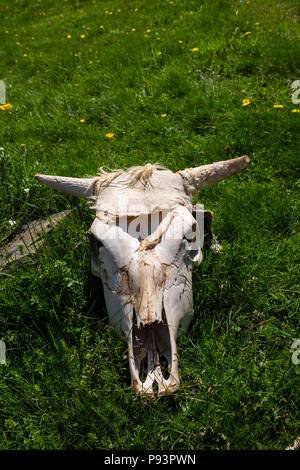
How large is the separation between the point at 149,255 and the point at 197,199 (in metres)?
1.87

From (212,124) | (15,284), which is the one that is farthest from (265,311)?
(212,124)

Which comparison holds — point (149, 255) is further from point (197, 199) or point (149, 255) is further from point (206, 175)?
point (197, 199)

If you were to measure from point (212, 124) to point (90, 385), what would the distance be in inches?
168

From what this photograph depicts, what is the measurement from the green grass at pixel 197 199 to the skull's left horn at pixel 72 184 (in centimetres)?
51

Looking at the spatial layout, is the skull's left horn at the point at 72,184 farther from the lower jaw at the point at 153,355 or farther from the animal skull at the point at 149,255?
the lower jaw at the point at 153,355

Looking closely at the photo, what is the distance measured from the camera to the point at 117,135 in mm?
5996

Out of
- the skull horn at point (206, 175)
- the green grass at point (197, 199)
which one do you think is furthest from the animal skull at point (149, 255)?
the green grass at point (197, 199)

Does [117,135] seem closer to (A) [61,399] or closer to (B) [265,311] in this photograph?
(B) [265,311]

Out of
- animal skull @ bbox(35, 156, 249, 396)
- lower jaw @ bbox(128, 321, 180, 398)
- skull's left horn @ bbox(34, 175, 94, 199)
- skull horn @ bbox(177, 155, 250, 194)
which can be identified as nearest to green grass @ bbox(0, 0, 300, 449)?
lower jaw @ bbox(128, 321, 180, 398)

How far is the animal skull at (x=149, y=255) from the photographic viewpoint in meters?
2.45

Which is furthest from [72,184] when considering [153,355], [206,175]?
[153,355]

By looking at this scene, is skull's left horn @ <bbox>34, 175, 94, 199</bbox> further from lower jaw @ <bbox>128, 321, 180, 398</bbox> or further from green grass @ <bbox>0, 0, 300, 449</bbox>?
lower jaw @ <bbox>128, 321, 180, 398</bbox>

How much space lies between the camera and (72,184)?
3428 mm

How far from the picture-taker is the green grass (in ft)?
8.32
